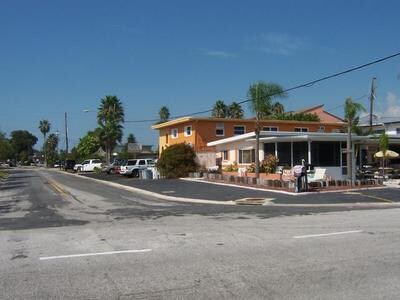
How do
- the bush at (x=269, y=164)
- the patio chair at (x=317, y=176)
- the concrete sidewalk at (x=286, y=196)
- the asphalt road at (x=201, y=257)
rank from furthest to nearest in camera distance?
the bush at (x=269, y=164) < the patio chair at (x=317, y=176) < the concrete sidewalk at (x=286, y=196) < the asphalt road at (x=201, y=257)

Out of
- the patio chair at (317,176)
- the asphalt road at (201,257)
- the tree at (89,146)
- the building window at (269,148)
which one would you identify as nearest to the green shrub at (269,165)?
the building window at (269,148)

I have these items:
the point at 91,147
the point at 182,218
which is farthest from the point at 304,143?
the point at 91,147

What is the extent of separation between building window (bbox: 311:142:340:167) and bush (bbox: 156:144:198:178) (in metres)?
12.0

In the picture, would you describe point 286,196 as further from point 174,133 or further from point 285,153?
point 174,133

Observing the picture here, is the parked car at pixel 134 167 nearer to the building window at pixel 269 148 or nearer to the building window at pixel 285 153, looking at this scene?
the building window at pixel 269 148

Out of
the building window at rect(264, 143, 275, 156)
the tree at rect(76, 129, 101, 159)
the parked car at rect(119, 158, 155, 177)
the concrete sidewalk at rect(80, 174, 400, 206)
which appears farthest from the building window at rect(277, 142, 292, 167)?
the tree at rect(76, 129, 101, 159)

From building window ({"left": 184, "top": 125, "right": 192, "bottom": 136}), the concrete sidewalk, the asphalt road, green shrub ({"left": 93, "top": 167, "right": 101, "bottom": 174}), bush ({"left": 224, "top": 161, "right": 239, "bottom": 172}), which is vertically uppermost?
building window ({"left": 184, "top": 125, "right": 192, "bottom": 136})

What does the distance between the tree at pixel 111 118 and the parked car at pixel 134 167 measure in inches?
1047

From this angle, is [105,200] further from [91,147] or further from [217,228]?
[91,147]

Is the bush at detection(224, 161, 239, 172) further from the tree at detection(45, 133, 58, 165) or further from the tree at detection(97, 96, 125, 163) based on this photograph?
the tree at detection(45, 133, 58, 165)

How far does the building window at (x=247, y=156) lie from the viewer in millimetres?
39188

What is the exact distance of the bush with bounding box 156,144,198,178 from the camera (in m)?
43.2

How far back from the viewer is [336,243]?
11070 mm

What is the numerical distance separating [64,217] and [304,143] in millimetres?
20926
